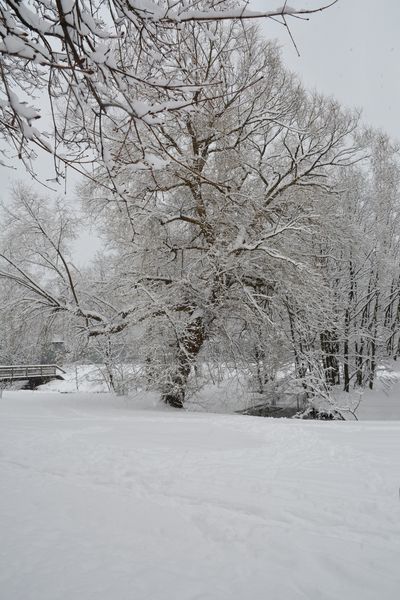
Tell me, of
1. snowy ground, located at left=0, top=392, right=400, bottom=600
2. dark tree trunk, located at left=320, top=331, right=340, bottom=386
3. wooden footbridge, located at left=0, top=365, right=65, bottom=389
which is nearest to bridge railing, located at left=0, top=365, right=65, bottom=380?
wooden footbridge, located at left=0, top=365, right=65, bottom=389

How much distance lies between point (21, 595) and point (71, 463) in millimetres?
2184

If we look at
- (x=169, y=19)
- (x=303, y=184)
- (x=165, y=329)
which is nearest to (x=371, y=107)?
(x=303, y=184)

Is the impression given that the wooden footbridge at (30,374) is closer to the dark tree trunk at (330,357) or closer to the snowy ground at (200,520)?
the dark tree trunk at (330,357)

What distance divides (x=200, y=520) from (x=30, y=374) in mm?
28627

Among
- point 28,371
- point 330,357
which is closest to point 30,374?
point 28,371

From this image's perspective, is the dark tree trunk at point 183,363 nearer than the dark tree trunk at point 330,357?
Yes

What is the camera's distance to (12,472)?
3834 mm

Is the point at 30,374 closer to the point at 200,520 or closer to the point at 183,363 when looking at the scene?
the point at 183,363

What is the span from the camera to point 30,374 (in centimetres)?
2847

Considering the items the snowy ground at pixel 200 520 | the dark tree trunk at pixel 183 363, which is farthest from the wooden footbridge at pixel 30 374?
the snowy ground at pixel 200 520

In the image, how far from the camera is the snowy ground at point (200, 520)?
80.8 inches

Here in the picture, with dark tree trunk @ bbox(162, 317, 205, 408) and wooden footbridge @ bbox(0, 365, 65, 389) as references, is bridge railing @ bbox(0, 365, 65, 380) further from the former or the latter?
dark tree trunk @ bbox(162, 317, 205, 408)

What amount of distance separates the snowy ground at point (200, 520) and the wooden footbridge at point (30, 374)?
80.0 ft

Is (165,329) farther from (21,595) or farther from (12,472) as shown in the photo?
(21,595)
